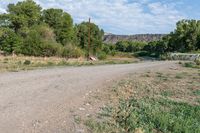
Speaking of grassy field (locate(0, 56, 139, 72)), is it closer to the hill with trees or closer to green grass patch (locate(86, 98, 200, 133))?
green grass patch (locate(86, 98, 200, 133))

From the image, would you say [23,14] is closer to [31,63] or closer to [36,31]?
[36,31]

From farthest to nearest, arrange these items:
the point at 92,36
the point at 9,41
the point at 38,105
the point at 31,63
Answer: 1. the point at 92,36
2. the point at 9,41
3. the point at 31,63
4. the point at 38,105

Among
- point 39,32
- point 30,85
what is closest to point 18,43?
point 39,32

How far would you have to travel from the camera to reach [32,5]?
7375 centimetres

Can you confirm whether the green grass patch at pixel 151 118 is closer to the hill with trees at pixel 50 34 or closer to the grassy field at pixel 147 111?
the grassy field at pixel 147 111

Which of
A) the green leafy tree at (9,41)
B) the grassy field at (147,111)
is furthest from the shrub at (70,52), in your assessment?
the grassy field at (147,111)

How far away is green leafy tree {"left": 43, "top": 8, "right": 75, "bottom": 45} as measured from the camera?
8069 cm

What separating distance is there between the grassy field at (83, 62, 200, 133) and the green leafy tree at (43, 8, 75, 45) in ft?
220

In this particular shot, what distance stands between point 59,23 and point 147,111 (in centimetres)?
7241

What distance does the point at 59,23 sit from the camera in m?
81.1

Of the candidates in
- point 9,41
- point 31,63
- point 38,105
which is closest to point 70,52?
point 9,41

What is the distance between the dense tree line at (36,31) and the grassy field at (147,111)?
5222cm

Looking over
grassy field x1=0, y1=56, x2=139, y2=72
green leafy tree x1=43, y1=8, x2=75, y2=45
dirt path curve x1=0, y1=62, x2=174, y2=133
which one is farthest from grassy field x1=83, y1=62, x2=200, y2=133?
green leafy tree x1=43, y1=8, x2=75, y2=45

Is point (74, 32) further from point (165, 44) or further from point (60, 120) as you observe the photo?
point (60, 120)
